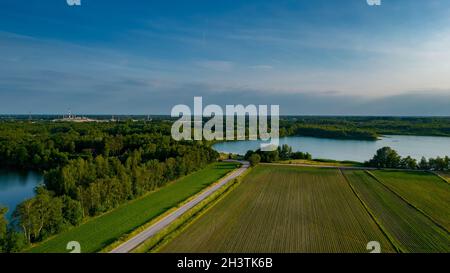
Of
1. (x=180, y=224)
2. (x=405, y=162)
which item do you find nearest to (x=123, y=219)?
(x=180, y=224)

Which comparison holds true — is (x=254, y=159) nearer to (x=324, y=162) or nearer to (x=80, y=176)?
(x=324, y=162)

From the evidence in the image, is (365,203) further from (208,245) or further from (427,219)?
(208,245)

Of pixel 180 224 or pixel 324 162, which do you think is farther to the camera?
pixel 324 162

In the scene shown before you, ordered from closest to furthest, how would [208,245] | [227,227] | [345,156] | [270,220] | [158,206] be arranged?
[208,245], [227,227], [270,220], [158,206], [345,156]

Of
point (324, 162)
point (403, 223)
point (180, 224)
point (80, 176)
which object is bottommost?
point (403, 223)

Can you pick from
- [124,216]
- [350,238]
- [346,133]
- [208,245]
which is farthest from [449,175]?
[346,133]

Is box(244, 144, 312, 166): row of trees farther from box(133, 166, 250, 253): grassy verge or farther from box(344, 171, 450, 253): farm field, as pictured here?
box(344, 171, 450, 253): farm field

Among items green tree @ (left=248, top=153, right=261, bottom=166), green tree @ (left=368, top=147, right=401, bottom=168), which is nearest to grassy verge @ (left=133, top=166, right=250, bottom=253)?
green tree @ (left=248, top=153, right=261, bottom=166)
